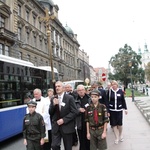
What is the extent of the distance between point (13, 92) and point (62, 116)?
14.7 ft

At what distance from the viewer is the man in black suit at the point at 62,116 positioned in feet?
17.0

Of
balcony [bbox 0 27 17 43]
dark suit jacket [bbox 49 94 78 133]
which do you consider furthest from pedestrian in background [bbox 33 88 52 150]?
balcony [bbox 0 27 17 43]

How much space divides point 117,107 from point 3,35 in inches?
969

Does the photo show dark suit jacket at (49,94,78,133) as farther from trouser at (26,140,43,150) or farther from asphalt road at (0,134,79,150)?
asphalt road at (0,134,79,150)

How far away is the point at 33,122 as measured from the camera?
5.26m

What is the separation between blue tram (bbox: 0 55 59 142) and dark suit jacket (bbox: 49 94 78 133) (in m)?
3.41

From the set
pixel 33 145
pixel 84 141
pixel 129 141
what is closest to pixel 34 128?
pixel 33 145

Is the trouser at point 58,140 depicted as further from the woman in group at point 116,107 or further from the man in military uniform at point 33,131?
the woman in group at point 116,107

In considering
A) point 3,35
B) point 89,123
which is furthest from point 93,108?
point 3,35

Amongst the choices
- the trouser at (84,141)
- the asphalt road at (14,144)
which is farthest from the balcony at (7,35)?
the trouser at (84,141)

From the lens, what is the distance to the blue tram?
8.34m

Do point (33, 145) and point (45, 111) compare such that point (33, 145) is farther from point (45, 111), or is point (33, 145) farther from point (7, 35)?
point (7, 35)

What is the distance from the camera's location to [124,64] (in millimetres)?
70938

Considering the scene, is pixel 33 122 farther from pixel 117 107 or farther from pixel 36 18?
pixel 36 18
